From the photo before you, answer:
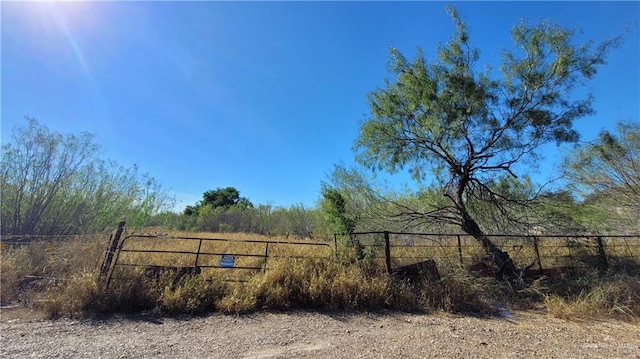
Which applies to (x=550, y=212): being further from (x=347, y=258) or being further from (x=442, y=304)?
(x=347, y=258)

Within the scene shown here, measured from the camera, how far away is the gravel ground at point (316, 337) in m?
3.93

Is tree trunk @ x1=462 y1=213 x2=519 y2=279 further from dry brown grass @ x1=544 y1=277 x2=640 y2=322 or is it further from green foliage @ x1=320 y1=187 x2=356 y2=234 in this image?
green foliage @ x1=320 y1=187 x2=356 y2=234

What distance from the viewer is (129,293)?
5.49m

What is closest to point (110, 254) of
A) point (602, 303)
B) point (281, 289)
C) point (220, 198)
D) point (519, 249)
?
point (281, 289)

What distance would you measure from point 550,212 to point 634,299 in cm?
284

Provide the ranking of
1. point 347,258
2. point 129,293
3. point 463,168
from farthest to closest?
point 463,168, point 347,258, point 129,293

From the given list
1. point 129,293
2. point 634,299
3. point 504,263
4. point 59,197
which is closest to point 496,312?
point 504,263

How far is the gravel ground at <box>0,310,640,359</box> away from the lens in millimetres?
3928

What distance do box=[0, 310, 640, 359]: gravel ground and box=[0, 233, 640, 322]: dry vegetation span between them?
1.06ft

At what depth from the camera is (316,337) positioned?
4496 millimetres

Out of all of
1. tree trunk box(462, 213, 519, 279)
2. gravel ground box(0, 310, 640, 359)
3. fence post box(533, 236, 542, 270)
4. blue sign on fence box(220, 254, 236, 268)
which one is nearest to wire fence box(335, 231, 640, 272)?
fence post box(533, 236, 542, 270)

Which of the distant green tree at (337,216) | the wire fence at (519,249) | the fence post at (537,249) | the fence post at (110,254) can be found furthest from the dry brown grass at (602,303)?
the fence post at (110,254)

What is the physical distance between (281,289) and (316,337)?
1561 mm

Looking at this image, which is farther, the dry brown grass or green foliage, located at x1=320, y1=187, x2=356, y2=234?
green foliage, located at x1=320, y1=187, x2=356, y2=234
